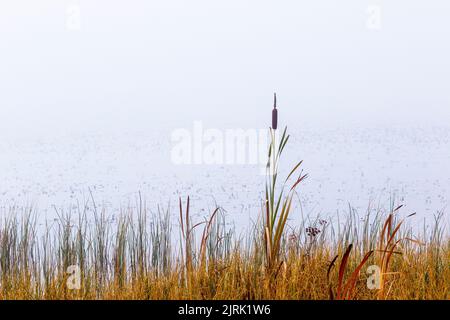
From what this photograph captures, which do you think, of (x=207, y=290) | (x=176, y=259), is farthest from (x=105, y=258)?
(x=207, y=290)

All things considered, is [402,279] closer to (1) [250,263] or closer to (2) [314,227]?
(2) [314,227]

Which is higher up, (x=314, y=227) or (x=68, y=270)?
(x=314, y=227)

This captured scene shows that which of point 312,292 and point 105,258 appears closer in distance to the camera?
point 312,292

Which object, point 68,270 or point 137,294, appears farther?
point 68,270

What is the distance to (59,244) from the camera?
4152mm

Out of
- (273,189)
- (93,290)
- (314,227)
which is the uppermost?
(273,189)

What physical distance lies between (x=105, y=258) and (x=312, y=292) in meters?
1.46

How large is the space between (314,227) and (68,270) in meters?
1.68

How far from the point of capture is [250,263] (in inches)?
147

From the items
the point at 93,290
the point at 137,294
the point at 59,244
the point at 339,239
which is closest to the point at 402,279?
the point at 339,239
